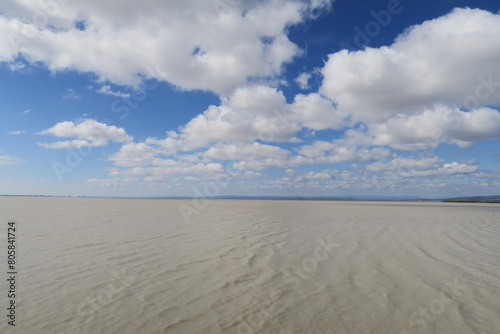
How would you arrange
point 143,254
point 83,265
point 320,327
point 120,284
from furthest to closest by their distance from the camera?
point 143,254, point 83,265, point 120,284, point 320,327

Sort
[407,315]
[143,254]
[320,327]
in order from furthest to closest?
[143,254] < [407,315] < [320,327]

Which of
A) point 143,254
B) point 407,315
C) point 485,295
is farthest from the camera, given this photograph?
point 143,254

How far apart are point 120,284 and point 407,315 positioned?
6961 millimetres

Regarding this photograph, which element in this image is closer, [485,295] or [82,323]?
[82,323]

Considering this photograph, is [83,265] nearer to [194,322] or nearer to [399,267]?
[194,322]

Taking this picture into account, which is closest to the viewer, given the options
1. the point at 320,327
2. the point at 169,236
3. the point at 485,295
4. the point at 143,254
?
the point at 320,327

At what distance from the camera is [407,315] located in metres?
5.79

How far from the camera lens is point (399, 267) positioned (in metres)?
9.20

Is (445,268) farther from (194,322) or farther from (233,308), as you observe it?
(194,322)

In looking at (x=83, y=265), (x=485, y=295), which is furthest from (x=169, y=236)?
(x=485, y=295)

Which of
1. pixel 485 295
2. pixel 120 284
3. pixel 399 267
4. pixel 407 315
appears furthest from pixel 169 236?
pixel 485 295

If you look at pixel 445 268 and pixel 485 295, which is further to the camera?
pixel 445 268

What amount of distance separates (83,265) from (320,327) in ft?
25.5

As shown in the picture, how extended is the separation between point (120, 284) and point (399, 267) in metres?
8.60
